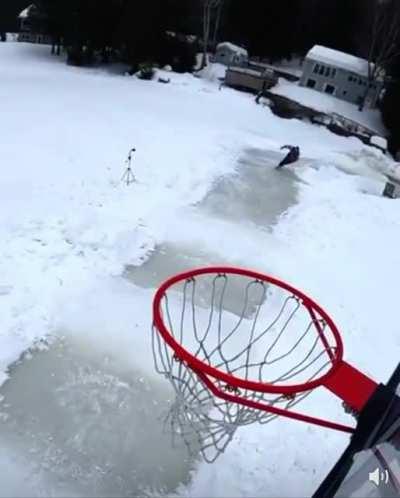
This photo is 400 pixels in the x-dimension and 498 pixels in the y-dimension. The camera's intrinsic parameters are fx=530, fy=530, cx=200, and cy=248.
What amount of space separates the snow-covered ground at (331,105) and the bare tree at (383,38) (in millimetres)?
659

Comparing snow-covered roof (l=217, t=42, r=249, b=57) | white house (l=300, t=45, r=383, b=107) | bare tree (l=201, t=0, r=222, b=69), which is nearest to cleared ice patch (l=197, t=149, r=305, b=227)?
white house (l=300, t=45, r=383, b=107)

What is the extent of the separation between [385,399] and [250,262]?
16.2ft

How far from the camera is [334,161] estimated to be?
52.0 ft

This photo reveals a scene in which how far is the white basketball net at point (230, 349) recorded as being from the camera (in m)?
3.94

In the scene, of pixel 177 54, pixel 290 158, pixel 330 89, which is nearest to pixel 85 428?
pixel 290 158

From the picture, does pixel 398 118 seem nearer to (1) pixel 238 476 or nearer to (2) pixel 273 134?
(2) pixel 273 134

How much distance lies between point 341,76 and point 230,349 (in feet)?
74.9

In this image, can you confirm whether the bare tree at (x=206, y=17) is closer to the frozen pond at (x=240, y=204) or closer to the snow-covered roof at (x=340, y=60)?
the snow-covered roof at (x=340, y=60)

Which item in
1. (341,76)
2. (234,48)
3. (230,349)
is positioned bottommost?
(230,349)

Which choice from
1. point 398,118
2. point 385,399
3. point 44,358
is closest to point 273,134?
point 398,118

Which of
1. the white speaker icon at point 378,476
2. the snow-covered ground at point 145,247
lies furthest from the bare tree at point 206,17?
the white speaker icon at point 378,476

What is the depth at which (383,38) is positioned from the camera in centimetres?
2548

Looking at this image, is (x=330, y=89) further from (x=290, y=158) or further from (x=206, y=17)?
(x=290, y=158)

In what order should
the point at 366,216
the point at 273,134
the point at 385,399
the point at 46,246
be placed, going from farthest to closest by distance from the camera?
the point at 273,134, the point at 366,216, the point at 46,246, the point at 385,399
